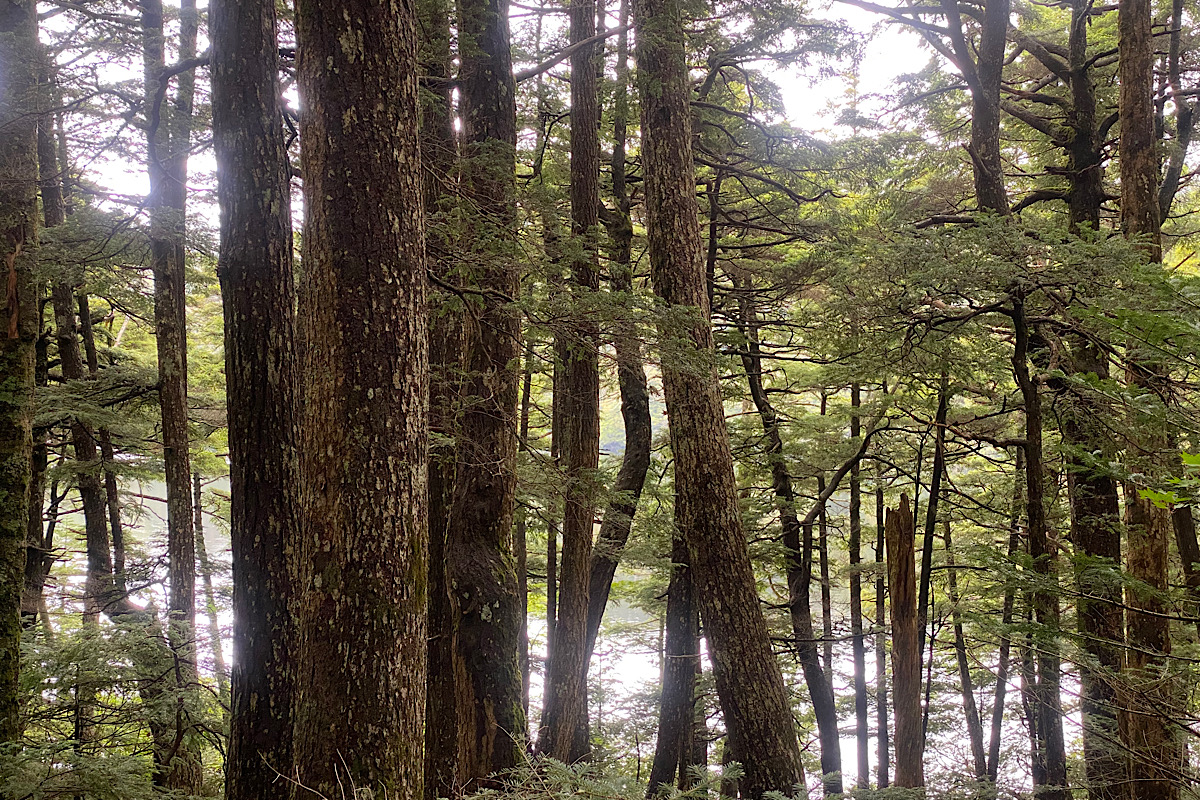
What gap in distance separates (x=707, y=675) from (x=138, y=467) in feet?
29.6

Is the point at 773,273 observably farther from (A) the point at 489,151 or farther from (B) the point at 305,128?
(B) the point at 305,128

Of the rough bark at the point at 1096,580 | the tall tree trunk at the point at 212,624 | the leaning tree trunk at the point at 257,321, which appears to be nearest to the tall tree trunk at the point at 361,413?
the leaning tree trunk at the point at 257,321

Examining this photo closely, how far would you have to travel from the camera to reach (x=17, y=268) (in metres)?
5.95

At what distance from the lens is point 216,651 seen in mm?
7992

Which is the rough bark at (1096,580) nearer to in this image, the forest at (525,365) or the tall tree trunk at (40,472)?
the forest at (525,365)

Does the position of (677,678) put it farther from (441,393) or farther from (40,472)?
(40,472)

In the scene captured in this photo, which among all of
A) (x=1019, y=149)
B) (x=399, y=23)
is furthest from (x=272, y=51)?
(x=1019, y=149)

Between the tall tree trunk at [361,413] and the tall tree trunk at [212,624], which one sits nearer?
the tall tree trunk at [361,413]

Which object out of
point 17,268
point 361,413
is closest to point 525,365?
point 361,413

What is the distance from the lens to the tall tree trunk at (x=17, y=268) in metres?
5.65

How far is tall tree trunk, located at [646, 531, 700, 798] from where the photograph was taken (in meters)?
8.60

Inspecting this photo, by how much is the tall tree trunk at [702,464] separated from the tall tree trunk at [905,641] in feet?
2.81

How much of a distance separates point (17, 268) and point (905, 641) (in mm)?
7917

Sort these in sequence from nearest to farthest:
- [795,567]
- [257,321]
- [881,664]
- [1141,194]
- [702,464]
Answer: [257,321], [702,464], [1141,194], [795,567], [881,664]
